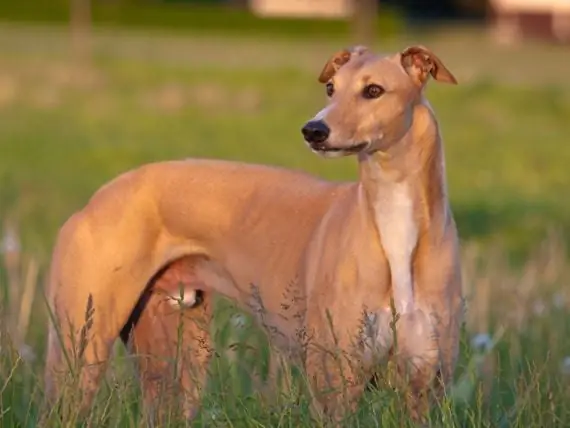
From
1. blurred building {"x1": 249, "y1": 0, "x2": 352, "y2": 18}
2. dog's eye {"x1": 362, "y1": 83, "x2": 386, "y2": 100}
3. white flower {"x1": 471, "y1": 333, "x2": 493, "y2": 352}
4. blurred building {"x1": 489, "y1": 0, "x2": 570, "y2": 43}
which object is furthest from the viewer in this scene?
blurred building {"x1": 249, "y1": 0, "x2": 352, "y2": 18}

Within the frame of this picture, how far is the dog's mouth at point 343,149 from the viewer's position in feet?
17.5

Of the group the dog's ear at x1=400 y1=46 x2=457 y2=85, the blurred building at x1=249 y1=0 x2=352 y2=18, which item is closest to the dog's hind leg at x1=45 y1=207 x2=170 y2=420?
the dog's ear at x1=400 y1=46 x2=457 y2=85

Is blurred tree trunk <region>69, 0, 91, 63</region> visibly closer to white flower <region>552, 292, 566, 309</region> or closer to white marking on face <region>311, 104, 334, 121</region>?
white flower <region>552, 292, 566, 309</region>

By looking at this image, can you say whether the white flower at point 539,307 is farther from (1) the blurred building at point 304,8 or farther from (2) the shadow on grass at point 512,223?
(1) the blurred building at point 304,8

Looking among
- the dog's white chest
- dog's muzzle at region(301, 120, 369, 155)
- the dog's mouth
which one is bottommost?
the dog's white chest

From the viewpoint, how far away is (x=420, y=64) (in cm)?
573

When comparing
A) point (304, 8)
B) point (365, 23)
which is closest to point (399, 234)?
point (365, 23)

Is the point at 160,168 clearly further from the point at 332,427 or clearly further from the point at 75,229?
the point at 332,427

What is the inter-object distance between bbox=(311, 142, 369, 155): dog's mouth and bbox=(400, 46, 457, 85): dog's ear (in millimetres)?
393

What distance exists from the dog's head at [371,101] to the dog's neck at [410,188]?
57 mm

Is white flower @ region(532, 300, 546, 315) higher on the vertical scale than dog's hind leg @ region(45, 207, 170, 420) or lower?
lower

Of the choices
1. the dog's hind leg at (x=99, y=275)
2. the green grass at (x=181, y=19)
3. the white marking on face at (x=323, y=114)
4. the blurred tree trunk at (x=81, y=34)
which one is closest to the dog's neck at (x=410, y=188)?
the white marking on face at (x=323, y=114)

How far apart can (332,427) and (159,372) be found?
4.67 feet

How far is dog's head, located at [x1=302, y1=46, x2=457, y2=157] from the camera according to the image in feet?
17.6
